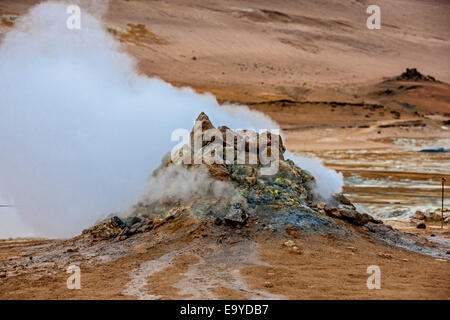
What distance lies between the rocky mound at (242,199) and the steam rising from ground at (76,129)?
96cm

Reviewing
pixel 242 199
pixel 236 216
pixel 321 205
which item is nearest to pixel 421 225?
pixel 321 205

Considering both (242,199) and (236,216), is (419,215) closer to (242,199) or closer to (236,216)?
(242,199)

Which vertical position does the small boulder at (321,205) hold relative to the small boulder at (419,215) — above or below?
above

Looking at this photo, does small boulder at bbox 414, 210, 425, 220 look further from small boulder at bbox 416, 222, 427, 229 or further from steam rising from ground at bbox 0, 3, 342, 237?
steam rising from ground at bbox 0, 3, 342, 237

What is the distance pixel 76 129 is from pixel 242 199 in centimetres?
459

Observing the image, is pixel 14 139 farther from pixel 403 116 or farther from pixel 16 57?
pixel 403 116

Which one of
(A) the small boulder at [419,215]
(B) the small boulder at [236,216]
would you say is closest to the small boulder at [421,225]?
(A) the small boulder at [419,215]

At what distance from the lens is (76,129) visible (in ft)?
36.9

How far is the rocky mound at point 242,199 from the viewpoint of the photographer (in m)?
7.76

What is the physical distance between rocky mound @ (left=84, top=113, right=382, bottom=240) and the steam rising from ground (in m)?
0.96

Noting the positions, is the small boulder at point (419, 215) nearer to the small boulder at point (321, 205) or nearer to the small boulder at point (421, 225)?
the small boulder at point (421, 225)

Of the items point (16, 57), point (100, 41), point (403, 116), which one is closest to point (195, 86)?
point (403, 116)

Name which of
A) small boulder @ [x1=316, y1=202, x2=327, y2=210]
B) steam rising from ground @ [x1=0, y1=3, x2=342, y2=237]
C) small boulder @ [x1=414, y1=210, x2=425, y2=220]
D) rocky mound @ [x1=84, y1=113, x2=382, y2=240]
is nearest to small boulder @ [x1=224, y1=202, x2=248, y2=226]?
rocky mound @ [x1=84, y1=113, x2=382, y2=240]

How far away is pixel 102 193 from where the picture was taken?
10031mm
